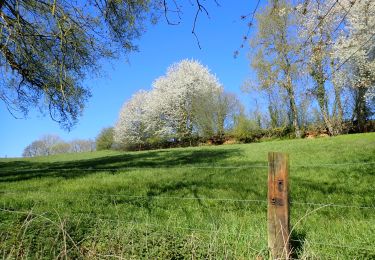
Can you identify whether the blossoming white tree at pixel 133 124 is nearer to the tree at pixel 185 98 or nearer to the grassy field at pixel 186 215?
the tree at pixel 185 98

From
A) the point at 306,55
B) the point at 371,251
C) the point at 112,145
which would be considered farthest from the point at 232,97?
the point at 371,251

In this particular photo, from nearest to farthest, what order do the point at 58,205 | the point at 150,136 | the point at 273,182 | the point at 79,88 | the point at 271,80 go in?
the point at 273,182 → the point at 58,205 → the point at 79,88 → the point at 271,80 → the point at 150,136

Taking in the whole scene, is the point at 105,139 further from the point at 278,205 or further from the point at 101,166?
the point at 278,205

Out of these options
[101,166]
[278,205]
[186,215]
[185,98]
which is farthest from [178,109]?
[278,205]

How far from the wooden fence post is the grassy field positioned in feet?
0.58

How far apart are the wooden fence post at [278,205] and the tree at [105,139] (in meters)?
55.2

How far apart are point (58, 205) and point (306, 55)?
18.5 feet

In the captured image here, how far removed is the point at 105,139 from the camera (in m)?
58.2

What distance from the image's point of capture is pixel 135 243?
12.9 ft

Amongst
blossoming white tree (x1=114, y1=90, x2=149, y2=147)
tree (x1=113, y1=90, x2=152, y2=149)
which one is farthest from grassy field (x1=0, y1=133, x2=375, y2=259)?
blossoming white tree (x1=114, y1=90, x2=149, y2=147)

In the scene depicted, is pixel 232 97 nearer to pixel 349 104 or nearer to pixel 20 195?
pixel 349 104

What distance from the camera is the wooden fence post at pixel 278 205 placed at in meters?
3.50

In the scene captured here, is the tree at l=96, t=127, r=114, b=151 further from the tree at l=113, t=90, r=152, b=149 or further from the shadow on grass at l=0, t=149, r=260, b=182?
the shadow on grass at l=0, t=149, r=260, b=182

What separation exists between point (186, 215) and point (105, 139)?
53.9m
